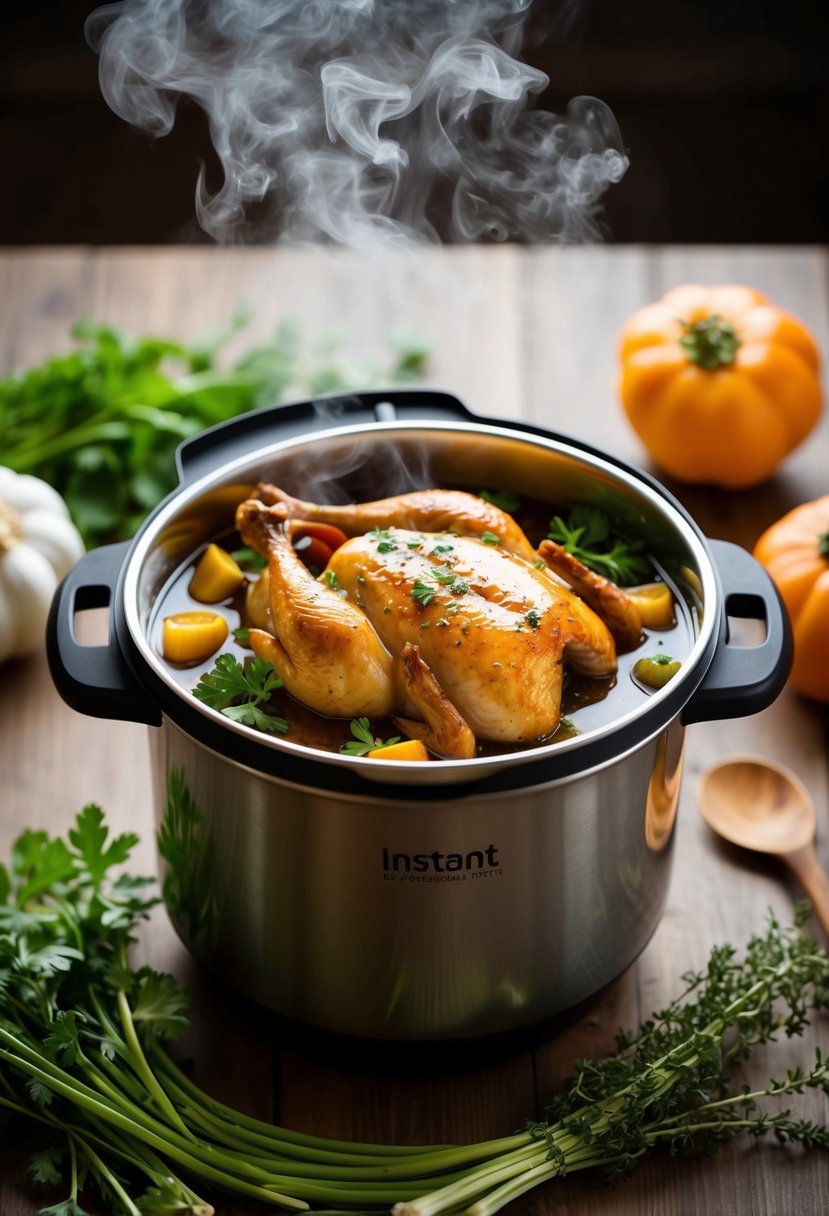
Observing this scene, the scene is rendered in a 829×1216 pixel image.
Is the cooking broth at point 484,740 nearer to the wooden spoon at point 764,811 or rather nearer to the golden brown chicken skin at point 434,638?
the golden brown chicken skin at point 434,638

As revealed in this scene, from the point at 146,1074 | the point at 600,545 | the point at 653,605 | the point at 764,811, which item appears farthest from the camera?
the point at 764,811

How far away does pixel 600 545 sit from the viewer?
2.12 metres

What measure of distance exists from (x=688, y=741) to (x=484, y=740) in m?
0.88

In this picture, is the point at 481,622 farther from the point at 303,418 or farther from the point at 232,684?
the point at 303,418

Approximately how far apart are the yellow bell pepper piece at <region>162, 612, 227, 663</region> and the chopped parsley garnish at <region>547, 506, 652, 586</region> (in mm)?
535

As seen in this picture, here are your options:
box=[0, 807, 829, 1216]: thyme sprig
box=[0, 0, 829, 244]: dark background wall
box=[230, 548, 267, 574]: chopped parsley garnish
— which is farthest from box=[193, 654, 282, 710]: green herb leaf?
box=[0, 0, 829, 244]: dark background wall

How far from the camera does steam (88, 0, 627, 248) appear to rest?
2.53 m

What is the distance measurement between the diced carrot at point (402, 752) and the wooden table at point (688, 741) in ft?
1.57

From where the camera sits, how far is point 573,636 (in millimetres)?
1781

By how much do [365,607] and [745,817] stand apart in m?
0.90

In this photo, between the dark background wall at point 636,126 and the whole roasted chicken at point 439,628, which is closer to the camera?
the whole roasted chicken at point 439,628

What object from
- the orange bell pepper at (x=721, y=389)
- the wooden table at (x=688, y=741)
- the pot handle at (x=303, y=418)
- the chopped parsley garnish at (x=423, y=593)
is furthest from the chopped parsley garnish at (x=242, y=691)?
the orange bell pepper at (x=721, y=389)

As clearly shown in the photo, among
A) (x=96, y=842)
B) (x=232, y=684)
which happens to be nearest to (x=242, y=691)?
(x=232, y=684)

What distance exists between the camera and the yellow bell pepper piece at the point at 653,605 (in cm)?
197
